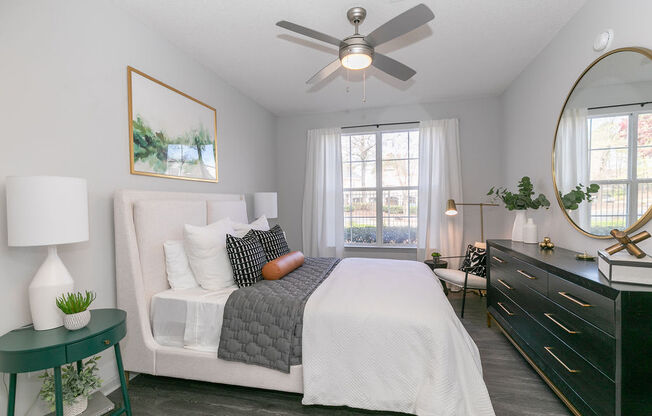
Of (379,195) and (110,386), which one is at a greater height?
(379,195)

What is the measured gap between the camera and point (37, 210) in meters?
1.33

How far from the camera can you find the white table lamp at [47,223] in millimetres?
1318

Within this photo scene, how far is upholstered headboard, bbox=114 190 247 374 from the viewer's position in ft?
6.36

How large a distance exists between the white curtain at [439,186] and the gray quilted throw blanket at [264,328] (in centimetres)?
275

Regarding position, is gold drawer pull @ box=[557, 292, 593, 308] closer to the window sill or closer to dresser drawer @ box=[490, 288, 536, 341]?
dresser drawer @ box=[490, 288, 536, 341]

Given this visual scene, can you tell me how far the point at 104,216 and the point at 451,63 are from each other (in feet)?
11.1

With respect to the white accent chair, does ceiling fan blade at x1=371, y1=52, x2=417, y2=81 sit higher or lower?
higher

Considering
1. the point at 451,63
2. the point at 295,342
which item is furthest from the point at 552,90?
the point at 295,342

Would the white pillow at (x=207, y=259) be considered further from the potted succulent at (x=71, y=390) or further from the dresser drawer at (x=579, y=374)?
the dresser drawer at (x=579, y=374)

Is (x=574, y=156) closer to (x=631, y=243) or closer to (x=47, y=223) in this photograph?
(x=631, y=243)

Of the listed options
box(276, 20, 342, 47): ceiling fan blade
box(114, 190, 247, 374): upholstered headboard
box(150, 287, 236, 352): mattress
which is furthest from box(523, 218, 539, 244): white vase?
box(114, 190, 247, 374): upholstered headboard

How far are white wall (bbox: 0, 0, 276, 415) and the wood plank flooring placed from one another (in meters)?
0.34

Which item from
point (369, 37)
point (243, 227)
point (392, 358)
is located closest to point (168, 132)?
point (243, 227)

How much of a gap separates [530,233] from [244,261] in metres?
2.58
